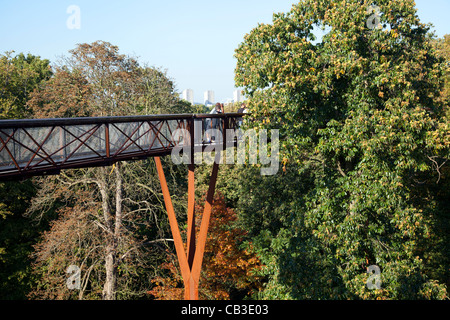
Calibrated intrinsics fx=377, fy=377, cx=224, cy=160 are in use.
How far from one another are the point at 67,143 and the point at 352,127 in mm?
7420

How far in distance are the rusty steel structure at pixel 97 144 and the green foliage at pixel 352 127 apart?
2119 millimetres

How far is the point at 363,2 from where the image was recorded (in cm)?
1159

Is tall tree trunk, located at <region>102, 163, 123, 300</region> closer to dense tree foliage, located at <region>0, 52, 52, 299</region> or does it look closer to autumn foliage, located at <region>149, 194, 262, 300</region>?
autumn foliage, located at <region>149, 194, 262, 300</region>

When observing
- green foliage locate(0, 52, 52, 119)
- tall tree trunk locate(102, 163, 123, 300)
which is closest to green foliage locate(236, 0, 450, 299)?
tall tree trunk locate(102, 163, 123, 300)

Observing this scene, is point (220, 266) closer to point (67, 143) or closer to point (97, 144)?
point (97, 144)

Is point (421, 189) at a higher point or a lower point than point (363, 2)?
lower

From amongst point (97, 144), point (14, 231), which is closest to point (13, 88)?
point (14, 231)

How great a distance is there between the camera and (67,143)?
7.88 metres

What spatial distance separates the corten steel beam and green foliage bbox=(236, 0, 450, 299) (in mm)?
3418

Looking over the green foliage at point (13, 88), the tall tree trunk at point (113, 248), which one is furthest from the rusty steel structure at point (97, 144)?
the green foliage at point (13, 88)

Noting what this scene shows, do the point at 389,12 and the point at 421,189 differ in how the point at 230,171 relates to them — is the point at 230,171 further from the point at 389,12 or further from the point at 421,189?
the point at 389,12

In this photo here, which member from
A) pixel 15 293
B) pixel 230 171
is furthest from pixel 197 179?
pixel 15 293

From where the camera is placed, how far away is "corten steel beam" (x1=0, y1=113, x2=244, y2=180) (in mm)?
6757

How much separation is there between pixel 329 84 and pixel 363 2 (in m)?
2.81
